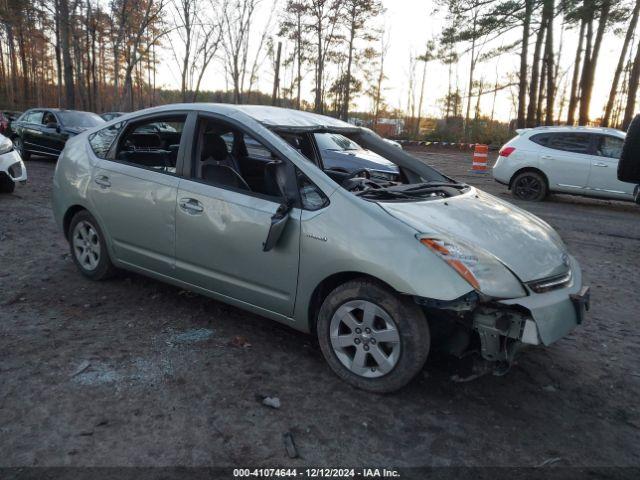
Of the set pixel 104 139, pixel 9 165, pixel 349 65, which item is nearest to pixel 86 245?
pixel 104 139

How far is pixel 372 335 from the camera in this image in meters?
3.02

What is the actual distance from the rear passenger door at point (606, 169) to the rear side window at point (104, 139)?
945 cm

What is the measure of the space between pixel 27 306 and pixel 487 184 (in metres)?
12.3

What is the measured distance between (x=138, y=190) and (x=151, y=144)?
3.09 feet

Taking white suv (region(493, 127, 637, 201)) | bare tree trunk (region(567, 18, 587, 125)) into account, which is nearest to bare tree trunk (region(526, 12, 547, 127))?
bare tree trunk (region(567, 18, 587, 125))

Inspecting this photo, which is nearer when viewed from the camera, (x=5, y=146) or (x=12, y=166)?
(x=5, y=146)

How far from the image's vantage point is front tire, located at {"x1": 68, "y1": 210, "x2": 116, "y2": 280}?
179 inches

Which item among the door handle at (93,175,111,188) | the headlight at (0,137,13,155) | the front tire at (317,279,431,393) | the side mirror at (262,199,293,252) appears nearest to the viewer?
the front tire at (317,279,431,393)

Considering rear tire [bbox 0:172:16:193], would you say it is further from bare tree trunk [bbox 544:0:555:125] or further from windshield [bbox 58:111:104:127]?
bare tree trunk [bbox 544:0:555:125]

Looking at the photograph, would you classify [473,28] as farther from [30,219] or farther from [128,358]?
[128,358]

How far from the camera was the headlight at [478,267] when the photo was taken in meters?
2.79

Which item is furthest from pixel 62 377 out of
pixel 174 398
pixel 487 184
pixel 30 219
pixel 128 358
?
pixel 487 184

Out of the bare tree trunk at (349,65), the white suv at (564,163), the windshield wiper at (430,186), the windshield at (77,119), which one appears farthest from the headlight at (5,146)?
the bare tree trunk at (349,65)

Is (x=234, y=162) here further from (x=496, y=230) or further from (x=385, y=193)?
(x=496, y=230)
